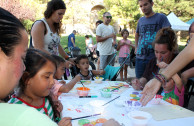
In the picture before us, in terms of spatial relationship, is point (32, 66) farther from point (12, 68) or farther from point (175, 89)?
point (175, 89)

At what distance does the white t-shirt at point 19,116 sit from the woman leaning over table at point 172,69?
115 cm

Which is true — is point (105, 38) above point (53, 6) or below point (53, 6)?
below

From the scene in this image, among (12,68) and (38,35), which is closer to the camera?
(12,68)

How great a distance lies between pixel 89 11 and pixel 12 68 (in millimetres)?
26222

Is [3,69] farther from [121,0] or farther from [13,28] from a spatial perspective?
[121,0]

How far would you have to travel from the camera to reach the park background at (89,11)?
14586 mm

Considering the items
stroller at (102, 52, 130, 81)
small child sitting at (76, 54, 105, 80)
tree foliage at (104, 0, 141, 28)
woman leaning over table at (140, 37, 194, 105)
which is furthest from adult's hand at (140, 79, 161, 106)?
tree foliage at (104, 0, 141, 28)

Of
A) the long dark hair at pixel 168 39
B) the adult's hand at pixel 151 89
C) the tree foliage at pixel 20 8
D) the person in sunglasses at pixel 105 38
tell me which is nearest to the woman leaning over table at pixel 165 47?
the long dark hair at pixel 168 39

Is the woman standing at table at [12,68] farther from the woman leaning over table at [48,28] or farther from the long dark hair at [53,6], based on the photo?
the long dark hair at [53,6]

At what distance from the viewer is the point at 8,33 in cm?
54

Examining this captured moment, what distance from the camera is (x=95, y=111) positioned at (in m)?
1.40

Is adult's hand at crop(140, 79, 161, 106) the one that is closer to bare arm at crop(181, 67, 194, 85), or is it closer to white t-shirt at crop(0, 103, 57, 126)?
bare arm at crop(181, 67, 194, 85)

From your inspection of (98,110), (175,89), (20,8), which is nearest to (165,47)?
(175,89)

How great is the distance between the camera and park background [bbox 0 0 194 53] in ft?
47.9
